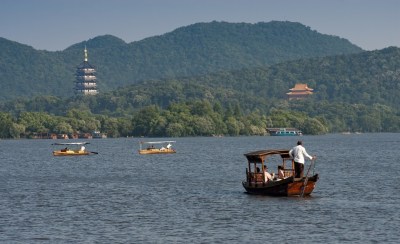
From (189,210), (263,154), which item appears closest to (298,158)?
(263,154)

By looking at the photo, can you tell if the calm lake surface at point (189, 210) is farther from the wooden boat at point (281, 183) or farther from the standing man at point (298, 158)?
the standing man at point (298, 158)

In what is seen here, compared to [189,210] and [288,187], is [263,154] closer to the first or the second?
[288,187]

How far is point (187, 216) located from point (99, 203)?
10138 millimetres

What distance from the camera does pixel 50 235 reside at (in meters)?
50.0

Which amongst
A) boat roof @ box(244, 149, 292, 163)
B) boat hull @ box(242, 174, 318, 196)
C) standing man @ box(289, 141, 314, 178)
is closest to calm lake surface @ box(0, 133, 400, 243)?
boat hull @ box(242, 174, 318, 196)

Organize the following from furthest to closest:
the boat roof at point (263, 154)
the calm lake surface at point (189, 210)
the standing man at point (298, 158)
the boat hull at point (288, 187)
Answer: the boat roof at point (263, 154)
the boat hull at point (288, 187)
the standing man at point (298, 158)
the calm lake surface at point (189, 210)

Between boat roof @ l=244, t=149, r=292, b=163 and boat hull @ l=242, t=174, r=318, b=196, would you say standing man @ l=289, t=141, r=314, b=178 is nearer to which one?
boat hull @ l=242, t=174, r=318, b=196

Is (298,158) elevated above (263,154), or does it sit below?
below

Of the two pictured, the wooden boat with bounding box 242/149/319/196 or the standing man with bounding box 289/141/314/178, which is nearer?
the standing man with bounding box 289/141/314/178

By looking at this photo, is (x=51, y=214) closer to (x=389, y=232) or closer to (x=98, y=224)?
(x=98, y=224)

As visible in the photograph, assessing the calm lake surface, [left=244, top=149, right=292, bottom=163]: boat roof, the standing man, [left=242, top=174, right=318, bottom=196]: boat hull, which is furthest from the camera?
[left=244, top=149, right=292, bottom=163]: boat roof

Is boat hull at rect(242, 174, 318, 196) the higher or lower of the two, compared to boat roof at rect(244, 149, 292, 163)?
lower

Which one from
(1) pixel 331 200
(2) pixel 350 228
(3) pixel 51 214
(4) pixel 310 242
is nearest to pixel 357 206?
(1) pixel 331 200

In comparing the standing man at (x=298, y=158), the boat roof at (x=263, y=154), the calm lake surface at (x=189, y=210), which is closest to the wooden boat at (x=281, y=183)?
the boat roof at (x=263, y=154)
